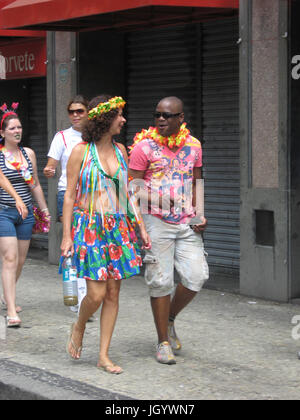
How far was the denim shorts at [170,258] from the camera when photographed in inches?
252

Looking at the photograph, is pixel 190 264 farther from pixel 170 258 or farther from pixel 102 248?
pixel 102 248

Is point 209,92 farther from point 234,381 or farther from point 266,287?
point 234,381

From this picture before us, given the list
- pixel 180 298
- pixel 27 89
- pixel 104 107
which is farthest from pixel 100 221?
pixel 27 89

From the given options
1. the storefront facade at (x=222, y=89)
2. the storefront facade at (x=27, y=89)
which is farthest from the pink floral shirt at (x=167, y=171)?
the storefront facade at (x=27, y=89)

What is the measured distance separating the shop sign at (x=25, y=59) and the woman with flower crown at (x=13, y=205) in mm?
3783

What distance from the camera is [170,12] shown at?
981 cm

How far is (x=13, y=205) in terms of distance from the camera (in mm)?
7980

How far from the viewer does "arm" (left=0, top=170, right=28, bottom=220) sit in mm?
7742

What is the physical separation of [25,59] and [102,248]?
6.56 metres

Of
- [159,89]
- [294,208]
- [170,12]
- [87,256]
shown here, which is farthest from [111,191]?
[159,89]

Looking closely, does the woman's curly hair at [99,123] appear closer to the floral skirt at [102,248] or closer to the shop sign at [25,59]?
the floral skirt at [102,248]

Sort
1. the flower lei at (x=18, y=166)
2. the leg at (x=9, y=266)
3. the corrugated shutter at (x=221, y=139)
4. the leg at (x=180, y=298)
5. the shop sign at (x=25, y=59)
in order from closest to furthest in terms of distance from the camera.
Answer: the leg at (x=180, y=298) < the leg at (x=9, y=266) < the flower lei at (x=18, y=166) < the corrugated shutter at (x=221, y=139) < the shop sign at (x=25, y=59)

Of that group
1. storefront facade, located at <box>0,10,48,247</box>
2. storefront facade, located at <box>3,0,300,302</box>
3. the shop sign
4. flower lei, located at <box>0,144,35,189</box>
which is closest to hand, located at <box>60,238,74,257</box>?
flower lei, located at <box>0,144,35,189</box>
